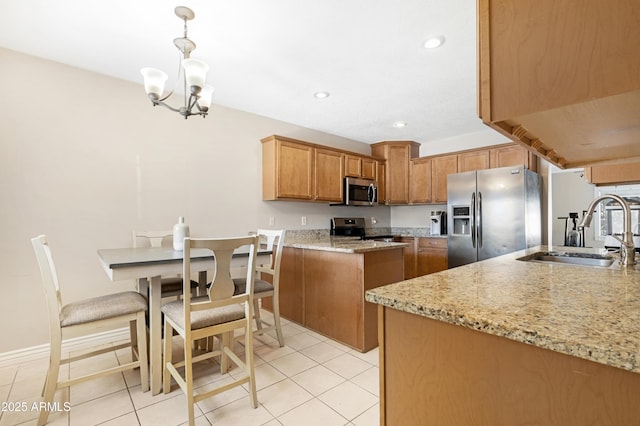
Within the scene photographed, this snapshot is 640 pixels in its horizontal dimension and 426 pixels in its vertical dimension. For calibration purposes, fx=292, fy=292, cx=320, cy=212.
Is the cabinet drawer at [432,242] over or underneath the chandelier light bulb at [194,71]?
underneath

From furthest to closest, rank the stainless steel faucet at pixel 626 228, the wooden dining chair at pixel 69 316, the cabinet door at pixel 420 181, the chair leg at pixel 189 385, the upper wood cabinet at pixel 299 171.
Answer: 1. the cabinet door at pixel 420 181
2. the upper wood cabinet at pixel 299 171
3. the wooden dining chair at pixel 69 316
4. the chair leg at pixel 189 385
5. the stainless steel faucet at pixel 626 228

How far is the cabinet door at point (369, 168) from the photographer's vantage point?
4.54m

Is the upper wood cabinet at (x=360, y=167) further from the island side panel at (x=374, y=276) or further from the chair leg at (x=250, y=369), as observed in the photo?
the chair leg at (x=250, y=369)

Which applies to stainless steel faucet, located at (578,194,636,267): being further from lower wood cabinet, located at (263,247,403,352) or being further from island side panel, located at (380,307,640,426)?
lower wood cabinet, located at (263,247,403,352)

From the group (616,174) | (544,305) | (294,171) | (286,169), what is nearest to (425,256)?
(294,171)

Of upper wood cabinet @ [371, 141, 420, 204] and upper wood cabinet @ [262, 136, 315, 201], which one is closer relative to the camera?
upper wood cabinet @ [262, 136, 315, 201]

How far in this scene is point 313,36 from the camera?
6.95 feet

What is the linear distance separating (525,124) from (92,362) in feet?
10.1

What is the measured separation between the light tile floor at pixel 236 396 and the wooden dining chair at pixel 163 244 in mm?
591

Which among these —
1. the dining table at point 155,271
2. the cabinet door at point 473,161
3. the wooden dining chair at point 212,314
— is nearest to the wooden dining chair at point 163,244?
the dining table at point 155,271

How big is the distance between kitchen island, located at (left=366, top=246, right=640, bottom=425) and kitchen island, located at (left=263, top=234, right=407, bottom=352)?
1.43m

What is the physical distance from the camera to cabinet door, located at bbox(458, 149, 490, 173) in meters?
4.08

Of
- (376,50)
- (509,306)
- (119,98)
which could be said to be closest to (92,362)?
(119,98)

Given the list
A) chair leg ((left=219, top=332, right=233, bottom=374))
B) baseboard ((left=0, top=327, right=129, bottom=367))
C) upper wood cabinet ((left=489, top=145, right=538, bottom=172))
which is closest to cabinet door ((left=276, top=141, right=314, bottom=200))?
chair leg ((left=219, top=332, right=233, bottom=374))
